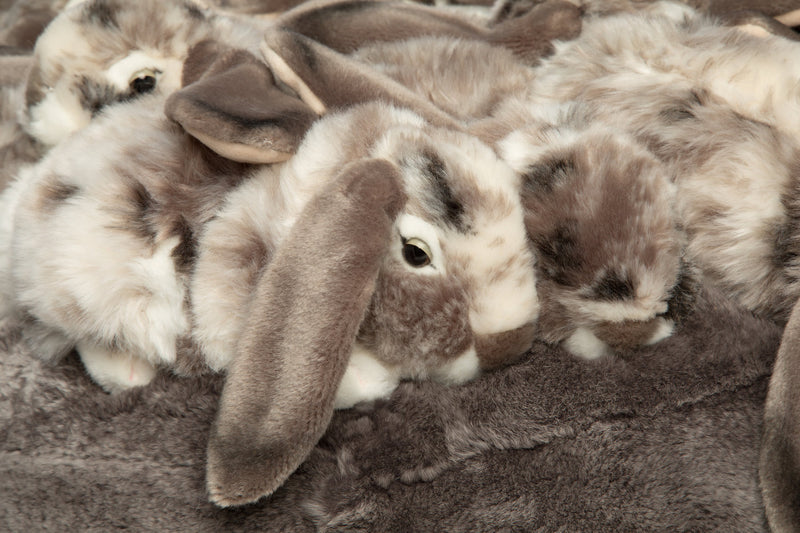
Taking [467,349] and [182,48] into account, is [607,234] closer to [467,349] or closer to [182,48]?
[467,349]

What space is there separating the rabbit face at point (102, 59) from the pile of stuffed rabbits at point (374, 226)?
0.19ft

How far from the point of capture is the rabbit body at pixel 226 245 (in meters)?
0.74

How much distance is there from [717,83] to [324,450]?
68 cm

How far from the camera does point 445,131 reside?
0.81m

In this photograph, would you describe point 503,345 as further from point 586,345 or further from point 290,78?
point 290,78

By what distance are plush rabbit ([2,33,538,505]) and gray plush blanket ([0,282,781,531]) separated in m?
0.05

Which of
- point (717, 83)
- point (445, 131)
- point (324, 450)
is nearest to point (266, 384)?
point (324, 450)

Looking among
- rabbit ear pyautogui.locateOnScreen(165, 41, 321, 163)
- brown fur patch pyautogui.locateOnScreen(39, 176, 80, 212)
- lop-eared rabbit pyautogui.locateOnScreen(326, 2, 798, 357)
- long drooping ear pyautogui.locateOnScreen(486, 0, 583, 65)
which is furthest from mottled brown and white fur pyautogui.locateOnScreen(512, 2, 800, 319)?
brown fur patch pyautogui.locateOnScreen(39, 176, 80, 212)

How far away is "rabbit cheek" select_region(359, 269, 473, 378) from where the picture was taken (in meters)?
0.74

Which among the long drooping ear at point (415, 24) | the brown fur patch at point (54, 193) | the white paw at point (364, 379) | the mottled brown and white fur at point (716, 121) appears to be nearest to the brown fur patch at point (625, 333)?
the mottled brown and white fur at point (716, 121)

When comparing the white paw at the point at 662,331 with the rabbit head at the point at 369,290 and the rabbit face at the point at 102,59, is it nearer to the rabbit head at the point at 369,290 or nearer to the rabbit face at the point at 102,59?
the rabbit head at the point at 369,290

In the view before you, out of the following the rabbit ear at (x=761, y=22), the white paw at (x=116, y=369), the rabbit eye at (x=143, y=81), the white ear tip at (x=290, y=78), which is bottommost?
the white paw at (x=116, y=369)

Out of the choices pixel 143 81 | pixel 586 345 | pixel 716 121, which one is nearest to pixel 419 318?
pixel 586 345

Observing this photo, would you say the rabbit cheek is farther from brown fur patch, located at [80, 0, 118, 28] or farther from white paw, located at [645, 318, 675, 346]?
brown fur patch, located at [80, 0, 118, 28]
